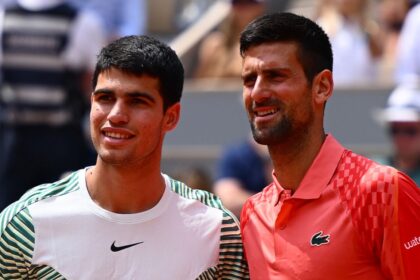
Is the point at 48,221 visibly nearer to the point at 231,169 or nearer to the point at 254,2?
the point at 231,169

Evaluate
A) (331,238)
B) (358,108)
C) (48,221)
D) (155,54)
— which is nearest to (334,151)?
(331,238)

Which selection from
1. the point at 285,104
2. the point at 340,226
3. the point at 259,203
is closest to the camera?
the point at 340,226

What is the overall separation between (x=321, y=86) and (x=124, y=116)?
0.82 m

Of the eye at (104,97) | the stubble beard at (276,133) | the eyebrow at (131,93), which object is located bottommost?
the stubble beard at (276,133)

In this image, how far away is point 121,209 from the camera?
487cm

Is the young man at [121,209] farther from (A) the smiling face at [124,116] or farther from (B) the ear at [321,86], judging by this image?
(B) the ear at [321,86]

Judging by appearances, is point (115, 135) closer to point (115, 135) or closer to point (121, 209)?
point (115, 135)

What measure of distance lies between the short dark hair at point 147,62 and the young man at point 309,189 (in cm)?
30

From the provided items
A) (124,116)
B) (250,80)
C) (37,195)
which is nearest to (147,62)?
(124,116)

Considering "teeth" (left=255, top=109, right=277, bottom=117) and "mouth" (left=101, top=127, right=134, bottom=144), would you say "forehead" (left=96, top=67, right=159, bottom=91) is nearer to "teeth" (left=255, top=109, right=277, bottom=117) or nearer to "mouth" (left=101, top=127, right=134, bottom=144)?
"mouth" (left=101, top=127, right=134, bottom=144)

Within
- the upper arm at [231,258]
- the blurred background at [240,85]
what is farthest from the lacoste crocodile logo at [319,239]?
the blurred background at [240,85]

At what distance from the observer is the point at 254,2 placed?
34.7 ft

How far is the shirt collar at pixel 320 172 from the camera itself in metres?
4.82

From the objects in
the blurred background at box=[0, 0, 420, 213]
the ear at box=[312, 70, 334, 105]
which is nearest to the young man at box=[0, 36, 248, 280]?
the ear at box=[312, 70, 334, 105]
